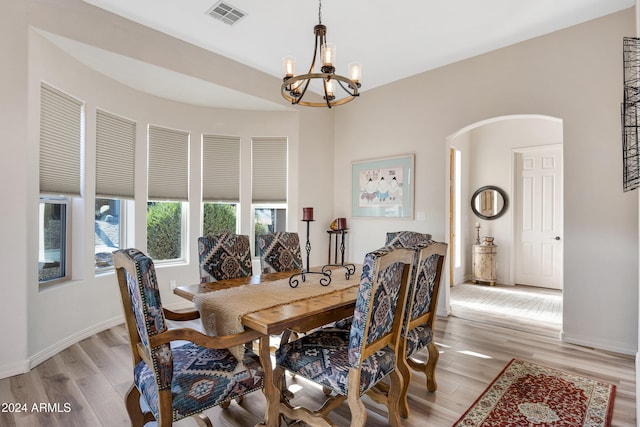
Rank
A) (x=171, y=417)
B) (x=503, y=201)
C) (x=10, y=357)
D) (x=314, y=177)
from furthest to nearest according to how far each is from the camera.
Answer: (x=503, y=201) < (x=314, y=177) < (x=10, y=357) < (x=171, y=417)

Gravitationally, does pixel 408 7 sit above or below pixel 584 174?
above

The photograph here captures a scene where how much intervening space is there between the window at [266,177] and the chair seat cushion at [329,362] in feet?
10.3

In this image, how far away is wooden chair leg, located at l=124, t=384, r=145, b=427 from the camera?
1756 mm

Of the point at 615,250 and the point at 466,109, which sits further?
the point at 466,109

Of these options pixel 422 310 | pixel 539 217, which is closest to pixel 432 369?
pixel 422 310

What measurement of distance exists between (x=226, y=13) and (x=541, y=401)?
396cm

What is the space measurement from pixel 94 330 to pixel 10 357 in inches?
37.8

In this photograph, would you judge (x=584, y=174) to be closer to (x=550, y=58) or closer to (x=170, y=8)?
(x=550, y=58)

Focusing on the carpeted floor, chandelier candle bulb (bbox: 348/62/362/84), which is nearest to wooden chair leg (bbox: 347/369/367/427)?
chandelier candle bulb (bbox: 348/62/362/84)

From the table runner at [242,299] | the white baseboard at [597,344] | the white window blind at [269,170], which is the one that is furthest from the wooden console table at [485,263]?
the table runner at [242,299]

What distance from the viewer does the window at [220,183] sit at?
469 cm

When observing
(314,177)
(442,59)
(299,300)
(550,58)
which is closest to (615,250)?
(550,58)

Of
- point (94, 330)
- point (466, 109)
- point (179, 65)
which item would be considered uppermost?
point (179, 65)

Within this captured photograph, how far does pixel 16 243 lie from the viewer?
2.60 m
